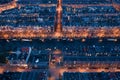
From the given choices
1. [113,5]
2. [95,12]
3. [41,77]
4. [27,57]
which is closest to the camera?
[41,77]

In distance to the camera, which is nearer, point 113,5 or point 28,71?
point 28,71

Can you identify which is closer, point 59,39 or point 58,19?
point 59,39

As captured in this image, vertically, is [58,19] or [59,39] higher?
[58,19]

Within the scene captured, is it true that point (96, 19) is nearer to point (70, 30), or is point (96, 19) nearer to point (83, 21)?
point (83, 21)

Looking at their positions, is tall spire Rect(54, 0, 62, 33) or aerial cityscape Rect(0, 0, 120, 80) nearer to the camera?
aerial cityscape Rect(0, 0, 120, 80)

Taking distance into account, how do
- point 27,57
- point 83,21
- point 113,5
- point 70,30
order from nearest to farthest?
point 27,57 < point 70,30 < point 83,21 < point 113,5

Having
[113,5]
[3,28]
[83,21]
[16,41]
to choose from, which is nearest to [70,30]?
[83,21]

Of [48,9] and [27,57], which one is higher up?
[48,9]

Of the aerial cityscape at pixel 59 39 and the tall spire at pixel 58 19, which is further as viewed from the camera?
the tall spire at pixel 58 19
